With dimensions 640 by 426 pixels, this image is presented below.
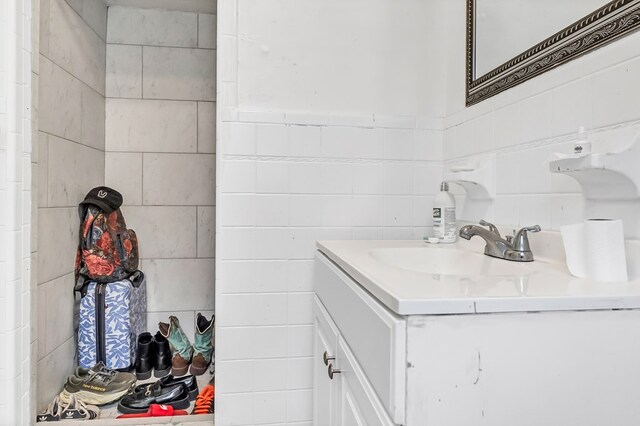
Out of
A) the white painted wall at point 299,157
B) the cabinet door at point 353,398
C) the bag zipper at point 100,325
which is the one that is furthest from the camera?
the bag zipper at point 100,325

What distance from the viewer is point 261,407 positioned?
1451 mm

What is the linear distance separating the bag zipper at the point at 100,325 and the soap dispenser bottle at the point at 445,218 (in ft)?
5.28

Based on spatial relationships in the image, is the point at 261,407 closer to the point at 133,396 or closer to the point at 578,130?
the point at 133,396

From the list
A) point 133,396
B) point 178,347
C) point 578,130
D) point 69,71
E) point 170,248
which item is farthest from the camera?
point 170,248

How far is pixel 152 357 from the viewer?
206cm

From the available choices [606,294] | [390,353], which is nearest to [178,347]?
[390,353]

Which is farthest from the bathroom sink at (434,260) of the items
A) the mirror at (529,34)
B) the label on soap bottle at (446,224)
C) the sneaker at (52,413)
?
the sneaker at (52,413)

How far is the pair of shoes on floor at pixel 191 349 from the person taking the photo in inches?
80.0

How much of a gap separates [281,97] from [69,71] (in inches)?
44.1

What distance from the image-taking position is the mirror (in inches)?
31.9

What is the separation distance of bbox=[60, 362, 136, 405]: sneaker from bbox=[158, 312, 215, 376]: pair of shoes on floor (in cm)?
23

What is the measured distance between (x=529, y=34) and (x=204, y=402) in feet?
5.90

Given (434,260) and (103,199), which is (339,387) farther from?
(103,199)
